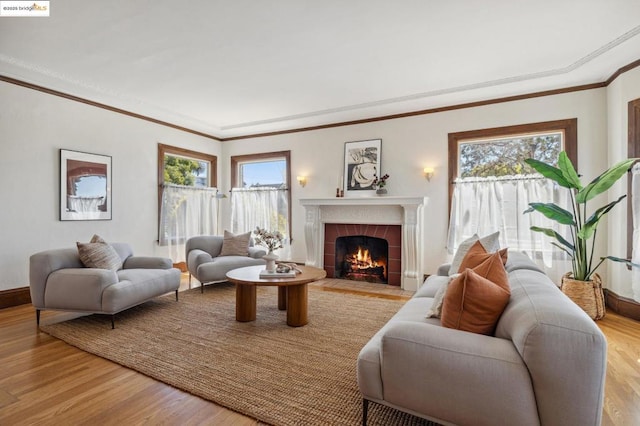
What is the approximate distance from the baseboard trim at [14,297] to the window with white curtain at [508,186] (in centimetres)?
560

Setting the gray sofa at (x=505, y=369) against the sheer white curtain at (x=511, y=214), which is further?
the sheer white curtain at (x=511, y=214)

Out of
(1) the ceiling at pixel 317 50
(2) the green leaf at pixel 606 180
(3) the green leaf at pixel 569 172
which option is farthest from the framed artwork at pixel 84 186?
(2) the green leaf at pixel 606 180

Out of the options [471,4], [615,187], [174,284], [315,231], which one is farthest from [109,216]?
[615,187]

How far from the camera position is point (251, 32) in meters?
2.89

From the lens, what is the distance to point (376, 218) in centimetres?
507

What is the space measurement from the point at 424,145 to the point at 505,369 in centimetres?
410

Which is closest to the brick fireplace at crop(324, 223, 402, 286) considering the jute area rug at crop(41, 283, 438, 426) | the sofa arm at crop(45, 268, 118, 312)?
the jute area rug at crop(41, 283, 438, 426)

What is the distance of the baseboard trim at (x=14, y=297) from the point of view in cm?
368

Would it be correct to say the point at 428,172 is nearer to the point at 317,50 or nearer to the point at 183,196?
the point at 317,50

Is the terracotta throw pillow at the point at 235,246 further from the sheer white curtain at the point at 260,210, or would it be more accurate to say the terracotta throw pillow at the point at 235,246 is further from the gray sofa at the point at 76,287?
the gray sofa at the point at 76,287

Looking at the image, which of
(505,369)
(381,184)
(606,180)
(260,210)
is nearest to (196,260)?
(260,210)

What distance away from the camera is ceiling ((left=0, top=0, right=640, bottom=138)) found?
2.58m

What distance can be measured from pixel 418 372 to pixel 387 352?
158mm

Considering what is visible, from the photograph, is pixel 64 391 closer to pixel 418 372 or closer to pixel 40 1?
pixel 418 372
